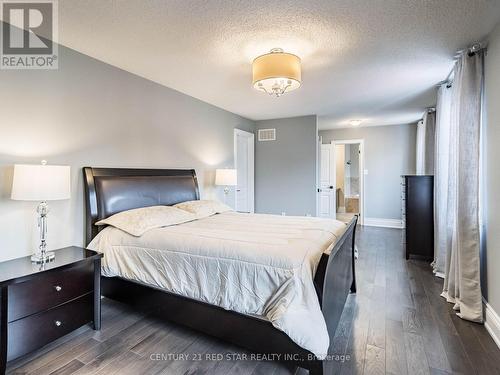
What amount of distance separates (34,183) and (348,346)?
100 inches

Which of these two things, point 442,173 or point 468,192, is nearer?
point 468,192

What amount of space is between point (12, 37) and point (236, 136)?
3.47m

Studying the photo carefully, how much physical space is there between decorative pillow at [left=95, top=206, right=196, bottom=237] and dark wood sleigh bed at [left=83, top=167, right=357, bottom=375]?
10.0 inches

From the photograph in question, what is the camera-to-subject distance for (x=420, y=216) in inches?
155

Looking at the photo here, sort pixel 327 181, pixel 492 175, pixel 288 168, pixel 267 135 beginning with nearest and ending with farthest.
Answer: pixel 492 175 → pixel 288 168 → pixel 267 135 → pixel 327 181

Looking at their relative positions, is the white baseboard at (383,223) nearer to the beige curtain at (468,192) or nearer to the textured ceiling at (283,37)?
the textured ceiling at (283,37)

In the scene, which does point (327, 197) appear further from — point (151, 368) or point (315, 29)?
point (151, 368)

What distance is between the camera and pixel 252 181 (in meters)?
5.79

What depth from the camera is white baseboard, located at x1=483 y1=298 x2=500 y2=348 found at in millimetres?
1994

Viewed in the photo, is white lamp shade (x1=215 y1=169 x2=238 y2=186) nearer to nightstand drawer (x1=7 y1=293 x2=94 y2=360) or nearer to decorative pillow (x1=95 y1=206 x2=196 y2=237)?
decorative pillow (x1=95 y1=206 x2=196 y2=237)

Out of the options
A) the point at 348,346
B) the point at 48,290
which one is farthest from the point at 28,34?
the point at 348,346

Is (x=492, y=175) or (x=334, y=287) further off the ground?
(x=492, y=175)

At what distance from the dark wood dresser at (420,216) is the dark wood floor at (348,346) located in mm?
1380

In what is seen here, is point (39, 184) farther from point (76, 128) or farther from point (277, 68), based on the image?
point (277, 68)
